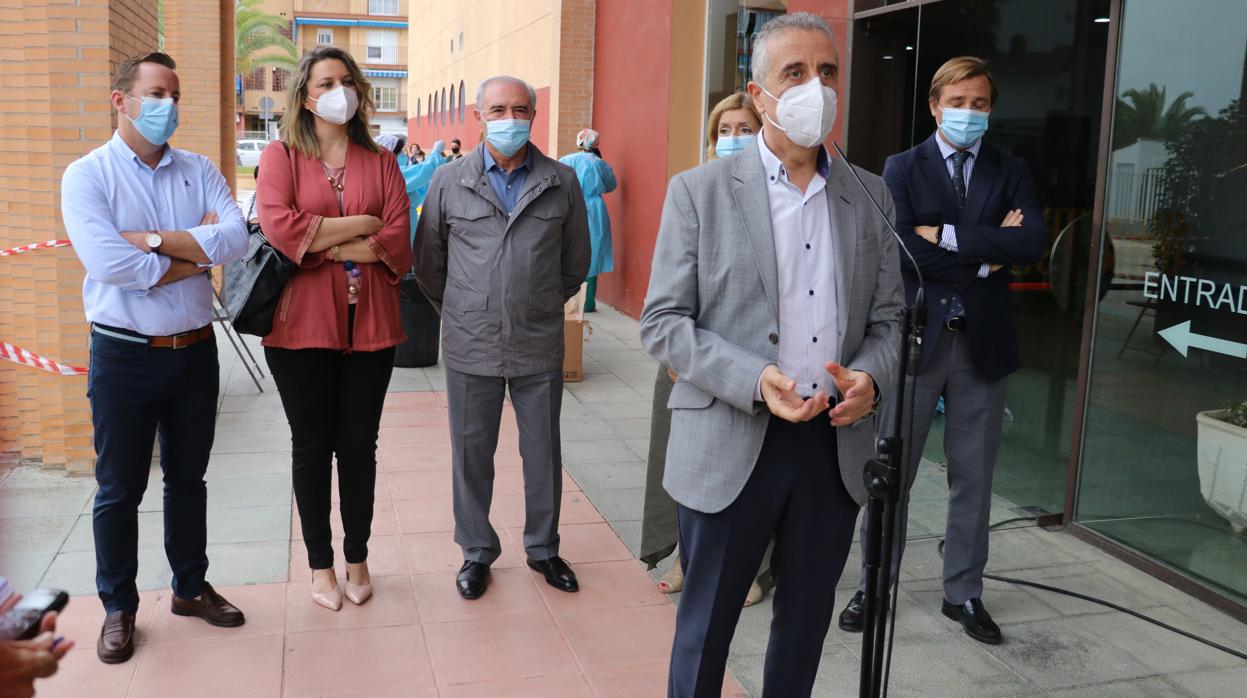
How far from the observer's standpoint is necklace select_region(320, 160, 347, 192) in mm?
3977

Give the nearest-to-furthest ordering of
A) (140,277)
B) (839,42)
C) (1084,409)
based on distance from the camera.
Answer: (140,277)
(1084,409)
(839,42)

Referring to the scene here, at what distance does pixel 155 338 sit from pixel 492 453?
1.42 m

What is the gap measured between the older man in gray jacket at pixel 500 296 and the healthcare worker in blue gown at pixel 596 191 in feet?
21.1

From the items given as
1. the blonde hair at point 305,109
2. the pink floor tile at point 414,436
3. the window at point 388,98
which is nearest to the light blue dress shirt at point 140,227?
the blonde hair at point 305,109

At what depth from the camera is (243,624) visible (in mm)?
4035

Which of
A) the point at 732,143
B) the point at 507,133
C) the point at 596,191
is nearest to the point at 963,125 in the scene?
the point at 732,143

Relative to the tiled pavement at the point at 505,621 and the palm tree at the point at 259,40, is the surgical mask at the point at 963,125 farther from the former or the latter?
the palm tree at the point at 259,40

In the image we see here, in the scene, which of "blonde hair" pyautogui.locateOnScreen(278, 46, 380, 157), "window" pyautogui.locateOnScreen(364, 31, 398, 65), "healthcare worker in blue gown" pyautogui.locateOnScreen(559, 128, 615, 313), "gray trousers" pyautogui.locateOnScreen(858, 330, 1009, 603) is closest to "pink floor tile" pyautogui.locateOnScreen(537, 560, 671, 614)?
"gray trousers" pyautogui.locateOnScreen(858, 330, 1009, 603)

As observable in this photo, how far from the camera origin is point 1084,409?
514cm

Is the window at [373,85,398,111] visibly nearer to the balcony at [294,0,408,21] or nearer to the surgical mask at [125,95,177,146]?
the balcony at [294,0,408,21]

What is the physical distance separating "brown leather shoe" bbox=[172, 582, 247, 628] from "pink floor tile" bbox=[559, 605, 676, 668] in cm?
123

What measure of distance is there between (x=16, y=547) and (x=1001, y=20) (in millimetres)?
5800

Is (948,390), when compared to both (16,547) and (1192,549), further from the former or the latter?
(16,547)

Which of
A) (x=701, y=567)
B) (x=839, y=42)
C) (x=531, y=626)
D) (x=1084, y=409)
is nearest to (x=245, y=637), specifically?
(x=531, y=626)
